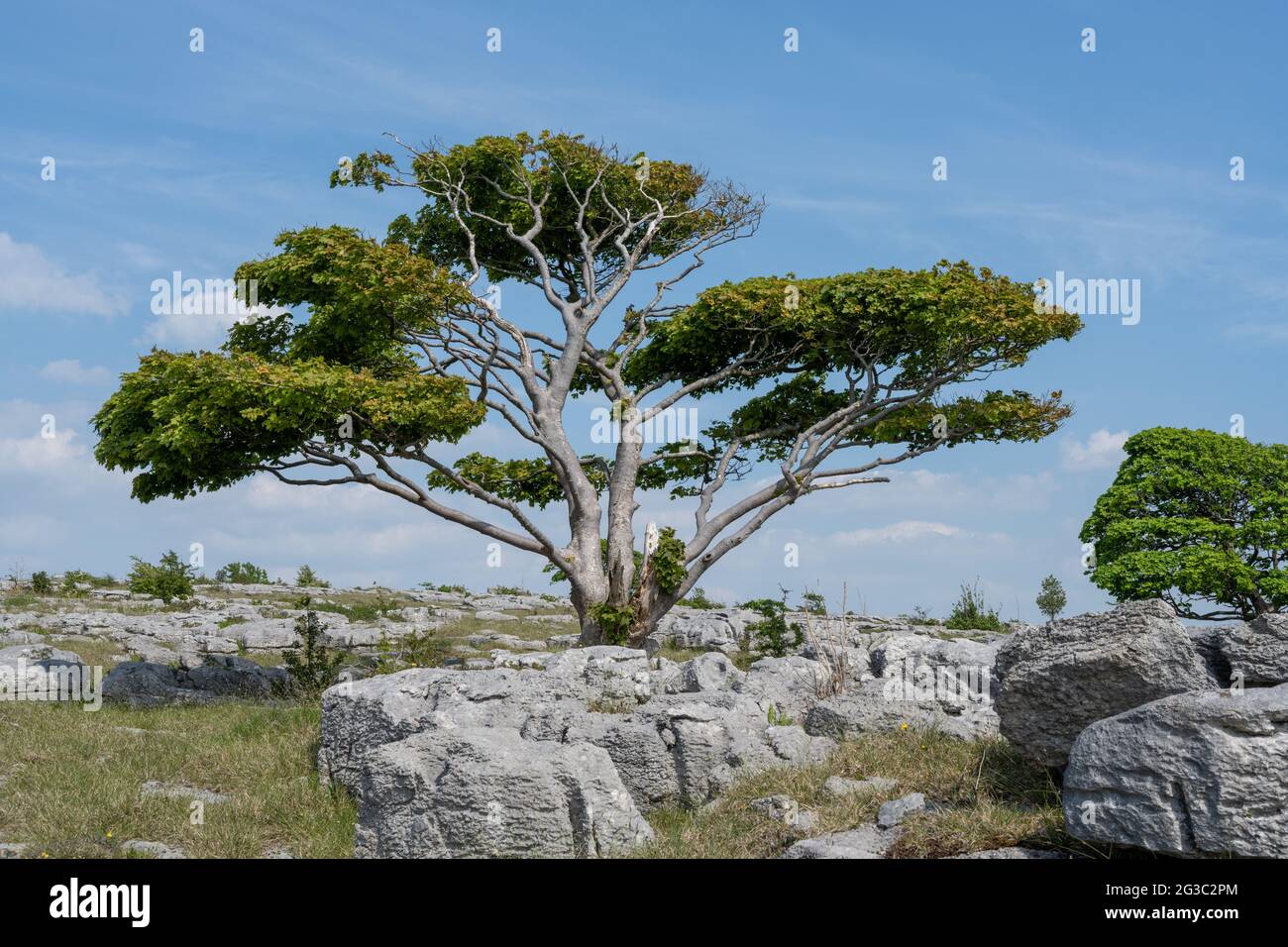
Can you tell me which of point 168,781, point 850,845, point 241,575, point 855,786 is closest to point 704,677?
point 855,786

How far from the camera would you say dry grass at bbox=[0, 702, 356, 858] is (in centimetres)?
869

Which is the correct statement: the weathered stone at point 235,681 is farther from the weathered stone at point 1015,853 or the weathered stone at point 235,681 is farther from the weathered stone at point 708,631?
the weathered stone at point 1015,853

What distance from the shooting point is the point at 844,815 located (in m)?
7.97

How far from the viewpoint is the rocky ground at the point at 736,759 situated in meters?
6.25

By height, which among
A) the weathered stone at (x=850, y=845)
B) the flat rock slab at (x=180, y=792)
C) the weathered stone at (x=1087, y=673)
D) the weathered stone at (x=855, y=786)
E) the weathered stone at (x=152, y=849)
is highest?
the weathered stone at (x=1087, y=673)

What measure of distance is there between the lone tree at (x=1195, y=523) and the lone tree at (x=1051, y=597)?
1564cm

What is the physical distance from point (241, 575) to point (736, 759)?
39718mm

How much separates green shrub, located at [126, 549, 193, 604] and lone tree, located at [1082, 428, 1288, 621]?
26338 mm

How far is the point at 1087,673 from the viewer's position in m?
7.59

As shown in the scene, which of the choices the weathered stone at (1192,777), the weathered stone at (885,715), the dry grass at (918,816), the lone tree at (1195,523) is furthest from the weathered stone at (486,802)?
the lone tree at (1195,523)

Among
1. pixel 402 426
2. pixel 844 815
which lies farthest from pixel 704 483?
pixel 844 815

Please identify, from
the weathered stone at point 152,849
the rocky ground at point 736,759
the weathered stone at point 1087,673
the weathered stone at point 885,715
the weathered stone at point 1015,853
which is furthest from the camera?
the weathered stone at point 885,715
